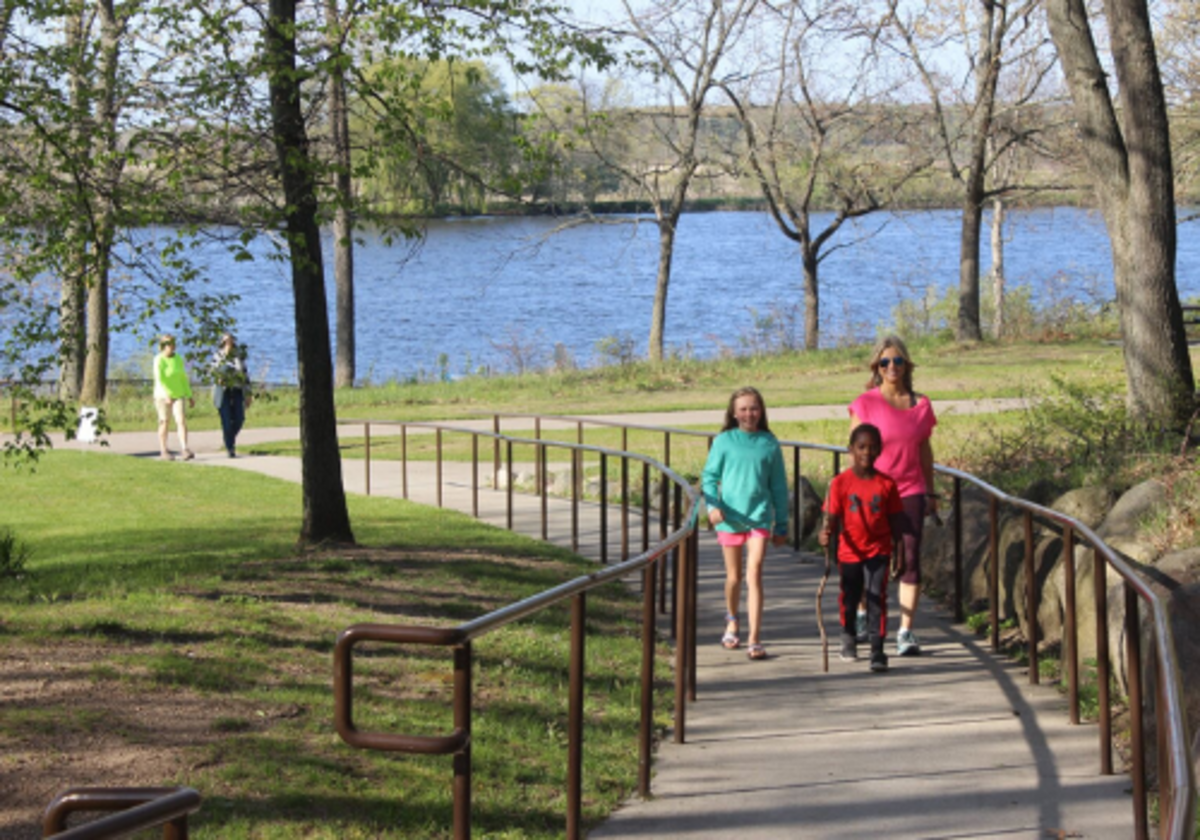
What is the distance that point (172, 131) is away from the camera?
9758mm

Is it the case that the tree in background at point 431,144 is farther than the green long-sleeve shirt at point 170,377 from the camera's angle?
No

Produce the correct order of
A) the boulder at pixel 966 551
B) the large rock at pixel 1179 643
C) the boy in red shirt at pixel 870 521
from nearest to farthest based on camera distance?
the large rock at pixel 1179 643 → the boy in red shirt at pixel 870 521 → the boulder at pixel 966 551

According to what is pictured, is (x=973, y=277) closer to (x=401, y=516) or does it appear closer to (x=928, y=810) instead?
(x=401, y=516)

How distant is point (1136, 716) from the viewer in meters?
4.69

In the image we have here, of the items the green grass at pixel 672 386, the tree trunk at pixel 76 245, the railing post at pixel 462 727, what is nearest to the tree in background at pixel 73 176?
the tree trunk at pixel 76 245

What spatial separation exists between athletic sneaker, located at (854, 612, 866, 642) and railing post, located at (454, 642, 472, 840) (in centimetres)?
445

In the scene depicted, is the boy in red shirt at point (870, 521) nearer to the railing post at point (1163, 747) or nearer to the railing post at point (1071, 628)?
the railing post at point (1071, 628)

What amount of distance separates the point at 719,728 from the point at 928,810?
4.69 feet

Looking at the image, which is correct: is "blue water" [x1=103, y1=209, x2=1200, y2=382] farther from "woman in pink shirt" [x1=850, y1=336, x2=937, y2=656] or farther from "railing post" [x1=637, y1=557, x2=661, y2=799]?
"railing post" [x1=637, y1=557, x2=661, y2=799]

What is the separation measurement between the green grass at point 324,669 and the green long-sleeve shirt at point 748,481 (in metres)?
1.00

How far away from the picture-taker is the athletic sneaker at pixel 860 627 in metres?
7.71

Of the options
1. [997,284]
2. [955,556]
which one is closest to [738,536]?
[955,556]

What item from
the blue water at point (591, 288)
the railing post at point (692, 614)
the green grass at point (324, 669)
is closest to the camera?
the green grass at point (324, 669)

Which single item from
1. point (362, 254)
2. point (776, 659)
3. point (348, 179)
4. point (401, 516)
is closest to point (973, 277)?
point (401, 516)
